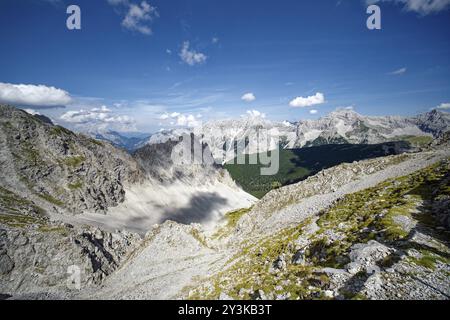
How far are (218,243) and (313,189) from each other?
3318 cm

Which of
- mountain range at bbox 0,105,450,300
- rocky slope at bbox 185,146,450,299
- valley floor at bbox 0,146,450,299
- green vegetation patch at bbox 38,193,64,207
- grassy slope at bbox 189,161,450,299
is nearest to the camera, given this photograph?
rocky slope at bbox 185,146,450,299

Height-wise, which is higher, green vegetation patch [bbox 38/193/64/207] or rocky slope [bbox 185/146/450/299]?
rocky slope [bbox 185/146/450/299]

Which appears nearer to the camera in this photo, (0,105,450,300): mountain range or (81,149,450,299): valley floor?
(81,149,450,299): valley floor

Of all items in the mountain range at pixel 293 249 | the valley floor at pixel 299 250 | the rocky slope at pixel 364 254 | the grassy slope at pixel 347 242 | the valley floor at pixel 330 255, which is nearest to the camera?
the rocky slope at pixel 364 254

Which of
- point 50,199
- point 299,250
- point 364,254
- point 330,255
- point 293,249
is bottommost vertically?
point 50,199

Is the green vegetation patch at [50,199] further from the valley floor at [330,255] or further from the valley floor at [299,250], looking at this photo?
the valley floor at [330,255]

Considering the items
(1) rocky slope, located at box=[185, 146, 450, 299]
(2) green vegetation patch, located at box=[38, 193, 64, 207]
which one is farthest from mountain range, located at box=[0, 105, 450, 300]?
(2) green vegetation patch, located at box=[38, 193, 64, 207]

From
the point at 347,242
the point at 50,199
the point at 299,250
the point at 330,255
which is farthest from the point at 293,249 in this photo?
the point at 50,199

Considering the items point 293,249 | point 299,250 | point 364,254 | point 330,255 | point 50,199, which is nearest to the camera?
point 364,254

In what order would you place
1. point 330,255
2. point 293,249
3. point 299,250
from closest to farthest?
point 330,255 < point 299,250 < point 293,249

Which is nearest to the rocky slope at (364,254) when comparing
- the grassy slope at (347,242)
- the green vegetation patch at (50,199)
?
the grassy slope at (347,242)

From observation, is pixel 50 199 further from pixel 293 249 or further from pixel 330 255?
pixel 330 255

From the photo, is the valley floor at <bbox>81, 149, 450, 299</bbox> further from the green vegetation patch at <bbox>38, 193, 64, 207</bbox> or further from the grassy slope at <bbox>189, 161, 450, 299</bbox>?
the green vegetation patch at <bbox>38, 193, 64, 207</bbox>

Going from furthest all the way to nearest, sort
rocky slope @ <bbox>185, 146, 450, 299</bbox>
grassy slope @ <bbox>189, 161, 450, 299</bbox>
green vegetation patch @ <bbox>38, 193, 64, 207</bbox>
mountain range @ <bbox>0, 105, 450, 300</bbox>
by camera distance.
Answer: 1. green vegetation patch @ <bbox>38, 193, 64, 207</bbox>
2. grassy slope @ <bbox>189, 161, 450, 299</bbox>
3. mountain range @ <bbox>0, 105, 450, 300</bbox>
4. rocky slope @ <bbox>185, 146, 450, 299</bbox>
